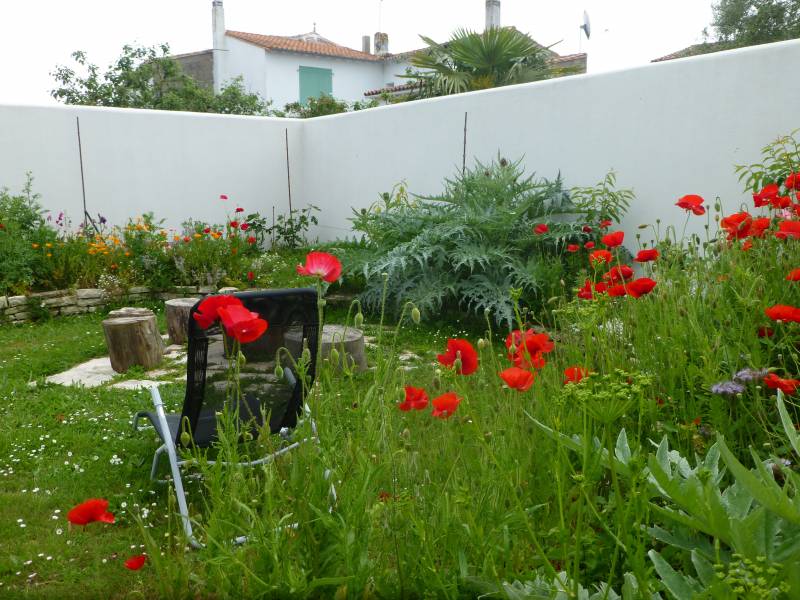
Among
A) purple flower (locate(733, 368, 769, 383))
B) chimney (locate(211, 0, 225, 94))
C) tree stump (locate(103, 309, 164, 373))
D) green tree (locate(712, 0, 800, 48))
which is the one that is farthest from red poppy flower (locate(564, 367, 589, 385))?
chimney (locate(211, 0, 225, 94))

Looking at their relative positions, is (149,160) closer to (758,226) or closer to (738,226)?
(738,226)

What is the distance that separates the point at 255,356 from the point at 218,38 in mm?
23510

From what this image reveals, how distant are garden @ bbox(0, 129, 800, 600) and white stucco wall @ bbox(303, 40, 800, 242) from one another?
0.23 meters

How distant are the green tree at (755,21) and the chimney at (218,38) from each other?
15.2 m

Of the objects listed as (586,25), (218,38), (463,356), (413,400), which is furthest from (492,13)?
(413,400)

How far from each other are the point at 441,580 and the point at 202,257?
7089 millimetres

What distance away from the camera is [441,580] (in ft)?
5.42

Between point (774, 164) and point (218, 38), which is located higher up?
point (218, 38)

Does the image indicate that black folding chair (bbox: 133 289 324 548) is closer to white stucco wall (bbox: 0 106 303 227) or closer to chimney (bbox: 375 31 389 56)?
white stucco wall (bbox: 0 106 303 227)

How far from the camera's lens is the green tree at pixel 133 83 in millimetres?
18531

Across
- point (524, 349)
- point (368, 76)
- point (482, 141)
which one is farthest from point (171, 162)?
point (368, 76)

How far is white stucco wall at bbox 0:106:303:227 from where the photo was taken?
356 inches

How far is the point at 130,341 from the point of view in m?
5.66

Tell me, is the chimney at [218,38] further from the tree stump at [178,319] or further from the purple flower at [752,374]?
the purple flower at [752,374]
